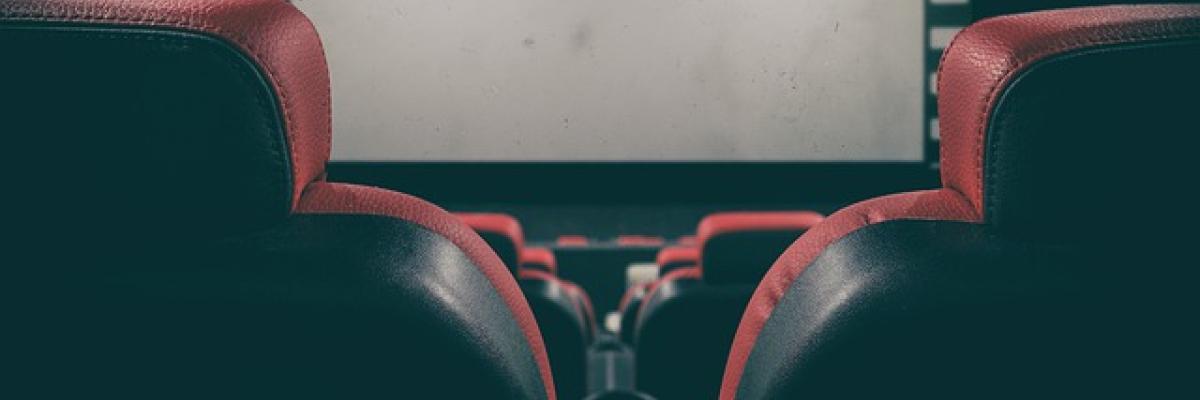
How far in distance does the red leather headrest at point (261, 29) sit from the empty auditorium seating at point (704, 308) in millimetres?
1564

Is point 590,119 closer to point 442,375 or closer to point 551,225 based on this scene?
point 442,375

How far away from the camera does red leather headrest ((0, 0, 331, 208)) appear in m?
0.69

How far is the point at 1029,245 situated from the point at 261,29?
53cm

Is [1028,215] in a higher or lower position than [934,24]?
higher

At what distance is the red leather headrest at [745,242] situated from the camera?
224cm

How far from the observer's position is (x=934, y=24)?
3570mm

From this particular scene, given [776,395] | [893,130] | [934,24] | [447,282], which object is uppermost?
[447,282]

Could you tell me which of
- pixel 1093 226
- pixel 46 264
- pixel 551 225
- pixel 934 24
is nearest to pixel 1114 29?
pixel 1093 226

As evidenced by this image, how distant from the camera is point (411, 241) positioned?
80 centimetres

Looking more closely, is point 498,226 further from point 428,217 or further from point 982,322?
point 982,322

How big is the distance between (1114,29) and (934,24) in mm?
2993

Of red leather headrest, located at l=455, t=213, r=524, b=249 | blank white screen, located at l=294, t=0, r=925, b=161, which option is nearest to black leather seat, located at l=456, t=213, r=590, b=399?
red leather headrest, located at l=455, t=213, r=524, b=249

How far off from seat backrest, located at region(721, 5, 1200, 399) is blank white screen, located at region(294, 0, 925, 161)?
2779mm

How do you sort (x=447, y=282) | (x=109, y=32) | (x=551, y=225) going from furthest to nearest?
(x=551, y=225) → (x=447, y=282) → (x=109, y=32)
